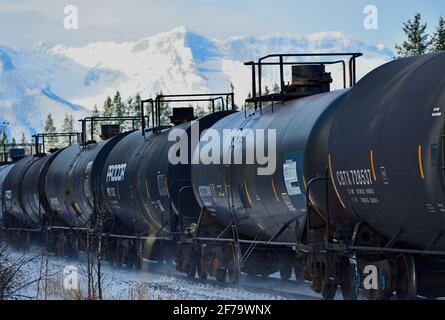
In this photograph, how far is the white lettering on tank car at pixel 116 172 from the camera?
3185 centimetres

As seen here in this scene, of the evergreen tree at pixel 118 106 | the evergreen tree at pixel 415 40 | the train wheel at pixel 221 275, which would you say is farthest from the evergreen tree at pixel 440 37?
the evergreen tree at pixel 118 106

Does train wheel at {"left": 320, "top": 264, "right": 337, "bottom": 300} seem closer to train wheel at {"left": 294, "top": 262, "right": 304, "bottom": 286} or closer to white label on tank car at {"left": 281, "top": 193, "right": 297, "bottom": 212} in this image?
white label on tank car at {"left": 281, "top": 193, "right": 297, "bottom": 212}

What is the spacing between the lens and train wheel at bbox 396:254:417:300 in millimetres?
15938

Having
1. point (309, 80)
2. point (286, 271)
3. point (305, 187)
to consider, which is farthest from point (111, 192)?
point (305, 187)

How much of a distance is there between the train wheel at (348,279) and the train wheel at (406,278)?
2.16 meters

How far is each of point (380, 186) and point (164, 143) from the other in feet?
45.7

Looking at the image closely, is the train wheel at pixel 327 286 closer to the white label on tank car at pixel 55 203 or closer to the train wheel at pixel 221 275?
the train wheel at pixel 221 275

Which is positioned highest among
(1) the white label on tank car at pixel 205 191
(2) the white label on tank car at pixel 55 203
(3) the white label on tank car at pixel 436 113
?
(3) the white label on tank car at pixel 436 113

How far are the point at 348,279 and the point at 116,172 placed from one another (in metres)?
14.9

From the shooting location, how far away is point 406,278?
16406mm

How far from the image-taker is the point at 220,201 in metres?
24.2

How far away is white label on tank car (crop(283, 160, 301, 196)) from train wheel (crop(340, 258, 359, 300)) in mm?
1567
